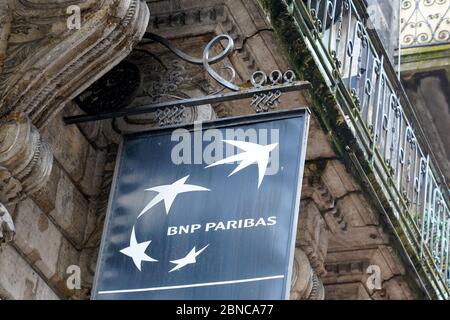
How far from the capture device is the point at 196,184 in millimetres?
10977

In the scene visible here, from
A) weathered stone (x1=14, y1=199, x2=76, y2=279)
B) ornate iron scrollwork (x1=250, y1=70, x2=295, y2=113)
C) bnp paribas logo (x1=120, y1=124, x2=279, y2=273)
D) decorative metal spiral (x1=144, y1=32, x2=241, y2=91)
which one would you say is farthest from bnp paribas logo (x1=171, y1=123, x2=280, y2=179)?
weathered stone (x1=14, y1=199, x2=76, y2=279)

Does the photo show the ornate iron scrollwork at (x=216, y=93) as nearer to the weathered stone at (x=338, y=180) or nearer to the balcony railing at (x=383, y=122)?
the balcony railing at (x=383, y=122)

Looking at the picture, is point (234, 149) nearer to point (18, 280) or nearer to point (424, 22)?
point (18, 280)

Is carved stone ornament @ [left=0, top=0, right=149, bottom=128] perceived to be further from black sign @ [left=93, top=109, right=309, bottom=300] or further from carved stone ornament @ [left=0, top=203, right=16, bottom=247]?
black sign @ [left=93, top=109, right=309, bottom=300]

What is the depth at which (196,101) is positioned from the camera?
11062mm

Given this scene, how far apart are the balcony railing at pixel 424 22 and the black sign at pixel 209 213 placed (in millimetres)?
6787

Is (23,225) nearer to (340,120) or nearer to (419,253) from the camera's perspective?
(340,120)

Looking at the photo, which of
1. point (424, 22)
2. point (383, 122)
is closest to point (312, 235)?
point (383, 122)

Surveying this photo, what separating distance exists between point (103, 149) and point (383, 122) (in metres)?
2.50

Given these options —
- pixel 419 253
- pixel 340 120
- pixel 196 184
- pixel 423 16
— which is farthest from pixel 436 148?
pixel 196 184

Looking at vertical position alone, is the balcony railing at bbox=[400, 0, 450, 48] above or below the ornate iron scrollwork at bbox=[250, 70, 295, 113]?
above

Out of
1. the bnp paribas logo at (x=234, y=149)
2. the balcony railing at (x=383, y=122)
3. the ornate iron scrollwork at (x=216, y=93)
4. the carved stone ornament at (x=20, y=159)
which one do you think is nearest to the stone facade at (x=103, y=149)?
the carved stone ornament at (x=20, y=159)

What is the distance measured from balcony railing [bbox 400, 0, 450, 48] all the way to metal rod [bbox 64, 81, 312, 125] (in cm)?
672

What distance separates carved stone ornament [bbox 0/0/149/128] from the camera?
10.6 m
